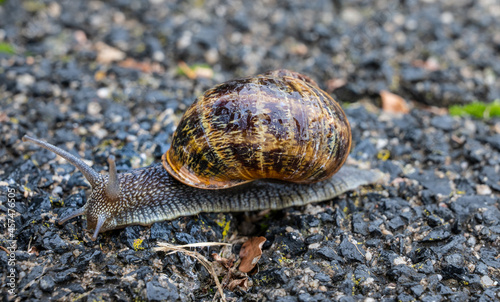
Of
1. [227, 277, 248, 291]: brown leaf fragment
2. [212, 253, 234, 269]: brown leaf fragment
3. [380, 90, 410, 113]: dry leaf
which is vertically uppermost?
[380, 90, 410, 113]: dry leaf

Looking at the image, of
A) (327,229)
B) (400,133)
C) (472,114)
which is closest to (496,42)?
(472,114)

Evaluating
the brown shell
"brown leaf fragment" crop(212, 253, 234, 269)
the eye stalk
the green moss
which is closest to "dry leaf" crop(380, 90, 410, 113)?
the green moss

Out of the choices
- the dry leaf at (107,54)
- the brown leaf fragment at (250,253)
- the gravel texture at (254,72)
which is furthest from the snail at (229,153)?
the dry leaf at (107,54)

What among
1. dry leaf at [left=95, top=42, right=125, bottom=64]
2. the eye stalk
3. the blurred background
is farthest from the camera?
dry leaf at [left=95, top=42, right=125, bottom=64]

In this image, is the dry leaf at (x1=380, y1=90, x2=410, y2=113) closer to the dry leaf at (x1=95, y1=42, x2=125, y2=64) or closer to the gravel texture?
the gravel texture

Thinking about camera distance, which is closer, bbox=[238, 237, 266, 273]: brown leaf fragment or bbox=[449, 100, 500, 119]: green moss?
bbox=[238, 237, 266, 273]: brown leaf fragment

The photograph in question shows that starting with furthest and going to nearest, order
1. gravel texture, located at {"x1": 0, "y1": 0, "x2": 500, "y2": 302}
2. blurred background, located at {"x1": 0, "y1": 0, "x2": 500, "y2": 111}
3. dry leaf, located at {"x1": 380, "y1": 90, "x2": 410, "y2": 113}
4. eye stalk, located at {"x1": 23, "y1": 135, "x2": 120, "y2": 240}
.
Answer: blurred background, located at {"x1": 0, "y1": 0, "x2": 500, "y2": 111}, dry leaf, located at {"x1": 380, "y1": 90, "x2": 410, "y2": 113}, eye stalk, located at {"x1": 23, "y1": 135, "x2": 120, "y2": 240}, gravel texture, located at {"x1": 0, "y1": 0, "x2": 500, "y2": 302}

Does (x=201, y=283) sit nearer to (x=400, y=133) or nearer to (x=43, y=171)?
(x=43, y=171)
